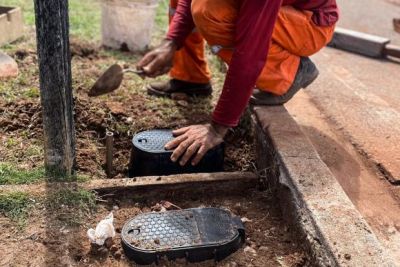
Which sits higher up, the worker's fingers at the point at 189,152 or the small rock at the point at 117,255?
the worker's fingers at the point at 189,152

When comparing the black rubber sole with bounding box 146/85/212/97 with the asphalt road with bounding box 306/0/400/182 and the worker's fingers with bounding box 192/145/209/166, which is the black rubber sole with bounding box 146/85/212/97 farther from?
the worker's fingers with bounding box 192/145/209/166

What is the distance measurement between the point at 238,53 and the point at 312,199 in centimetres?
66

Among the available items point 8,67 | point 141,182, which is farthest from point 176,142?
point 8,67

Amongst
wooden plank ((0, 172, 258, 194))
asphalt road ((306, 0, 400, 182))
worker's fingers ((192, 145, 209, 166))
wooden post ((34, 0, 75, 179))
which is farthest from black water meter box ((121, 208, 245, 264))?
asphalt road ((306, 0, 400, 182))

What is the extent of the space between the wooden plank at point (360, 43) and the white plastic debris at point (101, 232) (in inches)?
121

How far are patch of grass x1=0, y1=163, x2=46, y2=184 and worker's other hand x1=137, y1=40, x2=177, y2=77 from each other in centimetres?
79

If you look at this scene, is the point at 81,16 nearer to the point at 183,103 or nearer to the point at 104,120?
the point at 183,103

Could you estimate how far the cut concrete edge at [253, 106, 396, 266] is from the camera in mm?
1522

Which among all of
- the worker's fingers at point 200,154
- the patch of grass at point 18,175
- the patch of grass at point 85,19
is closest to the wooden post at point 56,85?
the patch of grass at point 18,175

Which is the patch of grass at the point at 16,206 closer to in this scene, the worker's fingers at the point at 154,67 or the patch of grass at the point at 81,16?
the worker's fingers at the point at 154,67

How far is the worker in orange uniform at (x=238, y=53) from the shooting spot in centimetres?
196

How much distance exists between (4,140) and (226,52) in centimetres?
116

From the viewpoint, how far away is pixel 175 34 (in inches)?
104

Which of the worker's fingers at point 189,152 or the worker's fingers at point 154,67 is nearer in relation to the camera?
the worker's fingers at point 189,152
